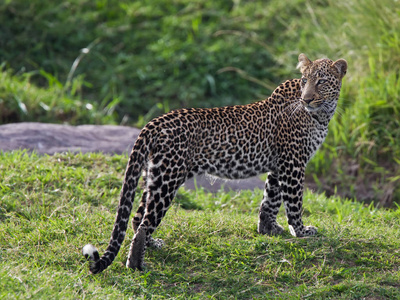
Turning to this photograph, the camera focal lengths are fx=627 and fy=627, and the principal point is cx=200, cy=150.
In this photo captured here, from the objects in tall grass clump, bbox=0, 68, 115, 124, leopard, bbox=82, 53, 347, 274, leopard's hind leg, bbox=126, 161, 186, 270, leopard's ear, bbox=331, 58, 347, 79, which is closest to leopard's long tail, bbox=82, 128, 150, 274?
leopard, bbox=82, 53, 347, 274

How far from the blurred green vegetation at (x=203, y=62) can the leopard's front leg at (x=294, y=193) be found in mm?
2994

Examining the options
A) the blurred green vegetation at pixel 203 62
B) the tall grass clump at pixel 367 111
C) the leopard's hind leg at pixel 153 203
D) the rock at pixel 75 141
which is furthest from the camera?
the blurred green vegetation at pixel 203 62

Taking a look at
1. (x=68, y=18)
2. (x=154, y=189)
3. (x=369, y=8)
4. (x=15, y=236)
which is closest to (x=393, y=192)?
(x=369, y=8)

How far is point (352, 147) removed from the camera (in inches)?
412

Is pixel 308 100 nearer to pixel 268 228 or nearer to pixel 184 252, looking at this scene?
pixel 268 228

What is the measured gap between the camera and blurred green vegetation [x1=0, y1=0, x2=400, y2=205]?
10.4 m

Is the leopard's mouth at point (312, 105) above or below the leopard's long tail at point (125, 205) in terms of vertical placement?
above

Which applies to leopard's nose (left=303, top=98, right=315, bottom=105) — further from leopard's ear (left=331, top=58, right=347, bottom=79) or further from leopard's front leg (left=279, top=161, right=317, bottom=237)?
leopard's front leg (left=279, top=161, right=317, bottom=237)

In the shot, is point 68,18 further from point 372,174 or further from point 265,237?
point 265,237

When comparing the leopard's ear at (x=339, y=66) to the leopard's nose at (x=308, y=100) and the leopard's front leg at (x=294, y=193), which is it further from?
the leopard's front leg at (x=294, y=193)

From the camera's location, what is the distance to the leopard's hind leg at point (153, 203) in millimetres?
5801

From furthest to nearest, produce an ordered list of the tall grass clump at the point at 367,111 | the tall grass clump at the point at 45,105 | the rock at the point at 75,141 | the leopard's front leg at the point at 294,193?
the tall grass clump at the point at 45,105
the tall grass clump at the point at 367,111
the rock at the point at 75,141
the leopard's front leg at the point at 294,193

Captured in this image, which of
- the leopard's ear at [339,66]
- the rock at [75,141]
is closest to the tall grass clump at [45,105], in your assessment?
the rock at [75,141]

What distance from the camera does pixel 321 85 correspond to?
6.64 metres
